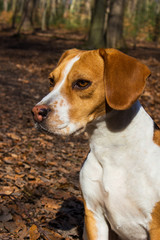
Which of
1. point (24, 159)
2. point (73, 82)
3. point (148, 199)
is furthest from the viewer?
A: point (24, 159)

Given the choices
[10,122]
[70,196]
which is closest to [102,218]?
[70,196]

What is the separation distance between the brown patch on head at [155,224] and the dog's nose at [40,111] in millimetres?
1231

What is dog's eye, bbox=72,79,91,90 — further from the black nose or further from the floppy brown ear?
the black nose

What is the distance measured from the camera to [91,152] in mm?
3176

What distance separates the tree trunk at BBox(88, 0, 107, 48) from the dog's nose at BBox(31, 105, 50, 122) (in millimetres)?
12565

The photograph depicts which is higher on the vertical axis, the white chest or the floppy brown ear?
the floppy brown ear

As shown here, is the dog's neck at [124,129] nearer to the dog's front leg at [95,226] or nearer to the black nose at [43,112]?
the black nose at [43,112]

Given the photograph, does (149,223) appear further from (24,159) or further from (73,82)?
(24,159)

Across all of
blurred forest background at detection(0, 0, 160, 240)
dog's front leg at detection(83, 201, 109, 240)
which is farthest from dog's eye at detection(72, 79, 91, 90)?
blurred forest background at detection(0, 0, 160, 240)

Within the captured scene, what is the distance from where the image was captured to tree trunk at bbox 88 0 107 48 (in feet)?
50.2

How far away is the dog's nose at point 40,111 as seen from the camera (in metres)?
2.81

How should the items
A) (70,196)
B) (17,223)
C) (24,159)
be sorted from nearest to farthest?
(17,223) < (70,196) < (24,159)

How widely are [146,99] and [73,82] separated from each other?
7.22m

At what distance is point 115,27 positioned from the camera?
14.9 meters
